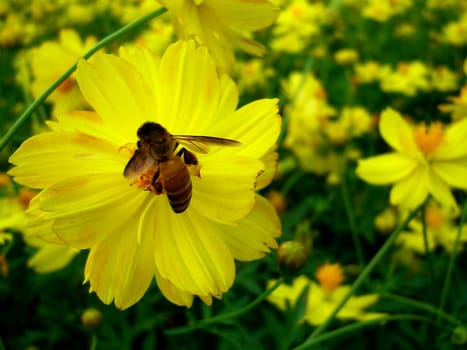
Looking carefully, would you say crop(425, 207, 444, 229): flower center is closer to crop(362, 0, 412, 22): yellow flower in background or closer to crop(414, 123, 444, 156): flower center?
crop(414, 123, 444, 156): flower center

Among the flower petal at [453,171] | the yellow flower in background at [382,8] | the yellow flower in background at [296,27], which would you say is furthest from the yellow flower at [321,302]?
the yellow flower in background at [382,8]

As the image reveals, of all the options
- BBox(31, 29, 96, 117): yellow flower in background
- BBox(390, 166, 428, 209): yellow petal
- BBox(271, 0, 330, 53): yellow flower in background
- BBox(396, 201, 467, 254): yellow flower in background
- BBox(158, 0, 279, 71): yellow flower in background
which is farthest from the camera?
BBox(271, 0, 330, 53): yellow flower in background

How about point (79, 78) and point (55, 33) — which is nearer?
point (79, 78)

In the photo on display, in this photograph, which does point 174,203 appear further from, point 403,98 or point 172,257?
point 403,98

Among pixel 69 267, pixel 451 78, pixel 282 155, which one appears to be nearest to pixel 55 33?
pixel 282 155

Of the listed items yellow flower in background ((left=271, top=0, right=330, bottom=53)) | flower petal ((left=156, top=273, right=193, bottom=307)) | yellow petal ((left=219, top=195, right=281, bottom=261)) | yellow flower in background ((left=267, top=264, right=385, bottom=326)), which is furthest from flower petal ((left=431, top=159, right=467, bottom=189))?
yellow flower in background ((left=271, top=0, right=330, bottom=53))

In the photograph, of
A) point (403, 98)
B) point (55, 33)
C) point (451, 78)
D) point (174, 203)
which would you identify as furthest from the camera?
point (55, 33)

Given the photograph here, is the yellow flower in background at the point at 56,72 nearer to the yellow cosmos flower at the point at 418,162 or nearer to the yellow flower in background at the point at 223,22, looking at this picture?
the yellow flower in background at the point at 223,22
